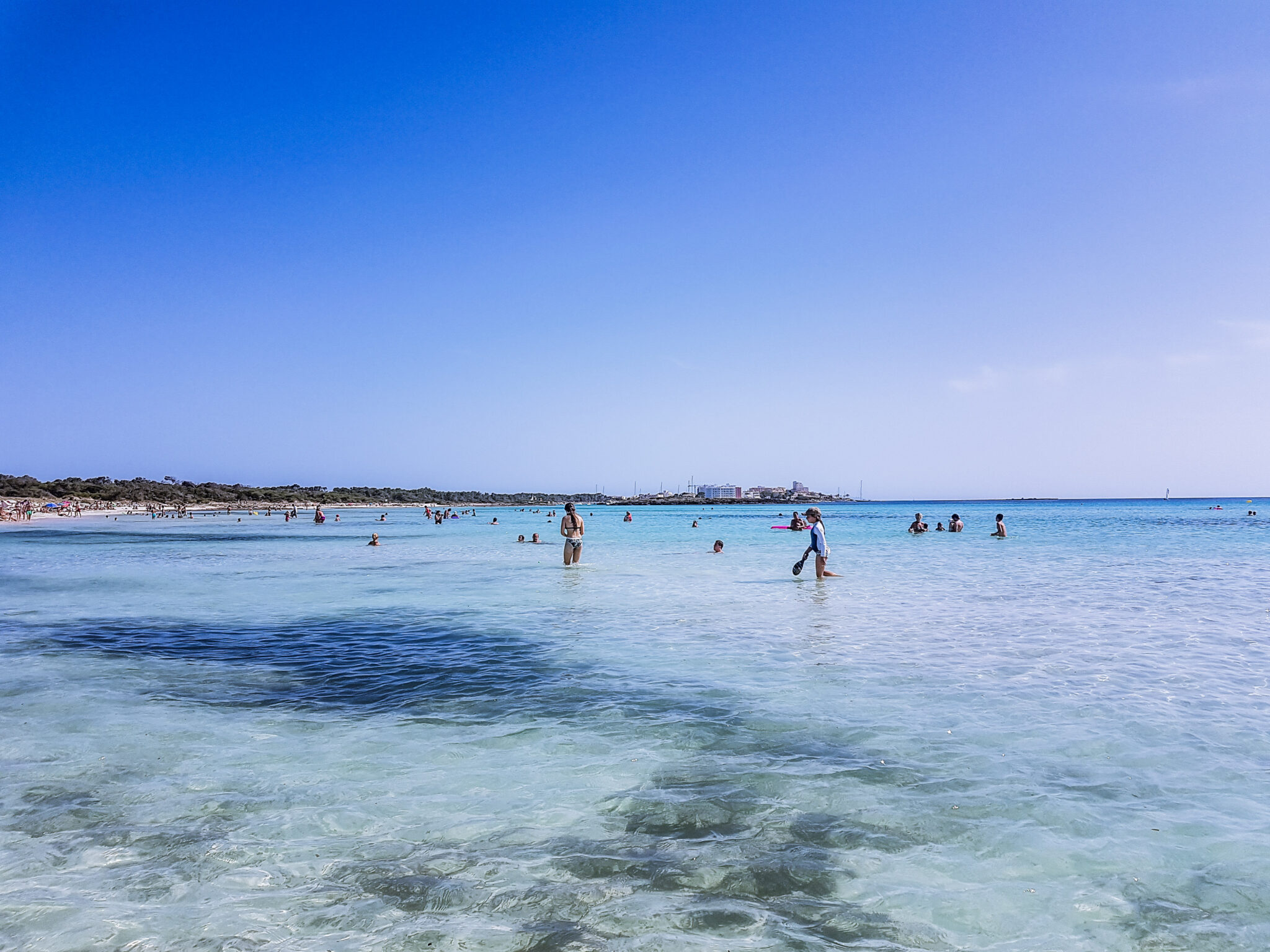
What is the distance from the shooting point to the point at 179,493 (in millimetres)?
122875

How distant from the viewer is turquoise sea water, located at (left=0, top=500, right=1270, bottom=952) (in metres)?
4.04

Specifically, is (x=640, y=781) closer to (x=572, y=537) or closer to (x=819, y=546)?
(x=819, y=546)

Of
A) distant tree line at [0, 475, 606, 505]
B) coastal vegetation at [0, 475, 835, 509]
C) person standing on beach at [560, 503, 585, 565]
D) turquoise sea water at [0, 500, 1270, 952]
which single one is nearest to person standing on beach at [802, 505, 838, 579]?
turquoise sea water at [0, 500, 1270, 952]

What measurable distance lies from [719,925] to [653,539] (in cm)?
4073

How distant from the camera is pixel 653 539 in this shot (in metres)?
44.6

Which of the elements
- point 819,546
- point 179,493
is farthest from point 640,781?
point 179,493

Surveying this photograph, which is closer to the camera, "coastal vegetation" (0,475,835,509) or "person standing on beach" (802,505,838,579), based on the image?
"person standing on beach" (802,505,838,579)

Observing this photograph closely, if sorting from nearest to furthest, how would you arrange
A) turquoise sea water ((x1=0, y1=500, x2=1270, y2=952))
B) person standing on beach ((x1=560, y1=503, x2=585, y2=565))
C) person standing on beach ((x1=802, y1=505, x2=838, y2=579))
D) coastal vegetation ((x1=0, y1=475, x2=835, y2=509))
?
turquoise sea water ((x1=0, y1=500, x2=1270, y2=952)) → person standing on beach ((x1=802, y1=505, x2=838, y2=579)) → person standing on beach ((x1=560, y1=503, x2=585, y2=565)) → coastal vegetation ((x1=0, y1=475, x2=835, y2=509))

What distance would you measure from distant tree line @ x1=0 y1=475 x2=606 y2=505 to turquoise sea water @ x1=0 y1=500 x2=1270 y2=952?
70.6 m

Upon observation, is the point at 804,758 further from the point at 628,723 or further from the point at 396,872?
the point at 396,872

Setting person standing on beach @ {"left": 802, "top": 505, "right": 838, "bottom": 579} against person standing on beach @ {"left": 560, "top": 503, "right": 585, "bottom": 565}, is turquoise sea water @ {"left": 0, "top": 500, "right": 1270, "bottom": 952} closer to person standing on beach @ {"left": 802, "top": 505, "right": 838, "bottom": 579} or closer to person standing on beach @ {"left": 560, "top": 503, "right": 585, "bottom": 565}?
person standing on beach @ {"left": 802, "top": 505, "right": 838, "bottom": 579}

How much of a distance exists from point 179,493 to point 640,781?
459 ft

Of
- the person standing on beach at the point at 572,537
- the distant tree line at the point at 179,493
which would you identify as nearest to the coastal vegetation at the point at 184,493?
the distant tree line at the point at 179,493

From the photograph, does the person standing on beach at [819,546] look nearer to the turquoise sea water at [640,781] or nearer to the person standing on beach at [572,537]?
the turquoise sea water at [640,781]
